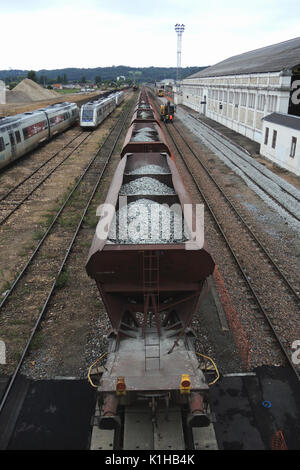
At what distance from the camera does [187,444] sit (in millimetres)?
6188

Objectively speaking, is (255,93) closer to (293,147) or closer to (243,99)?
(243,99)

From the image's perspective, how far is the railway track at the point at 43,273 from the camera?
907cm

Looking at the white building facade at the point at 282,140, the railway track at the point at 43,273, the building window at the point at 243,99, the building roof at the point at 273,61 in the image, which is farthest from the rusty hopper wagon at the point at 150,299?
the building window at the point at 243,99

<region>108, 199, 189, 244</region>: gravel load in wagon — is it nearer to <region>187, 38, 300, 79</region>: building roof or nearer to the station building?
the station building

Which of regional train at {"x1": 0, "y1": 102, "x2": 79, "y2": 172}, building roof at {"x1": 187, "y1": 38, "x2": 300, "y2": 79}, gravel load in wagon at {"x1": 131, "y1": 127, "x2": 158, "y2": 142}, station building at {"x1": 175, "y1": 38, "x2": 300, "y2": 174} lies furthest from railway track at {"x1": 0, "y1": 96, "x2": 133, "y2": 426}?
building roof at {"x1": 187, "y1": 38, "x2": 300, "y2": 79}

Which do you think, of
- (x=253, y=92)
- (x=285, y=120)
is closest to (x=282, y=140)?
(x=285, y=120)

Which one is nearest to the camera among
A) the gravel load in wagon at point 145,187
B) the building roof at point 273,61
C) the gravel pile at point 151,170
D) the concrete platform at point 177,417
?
the concrete platform at point 177,417

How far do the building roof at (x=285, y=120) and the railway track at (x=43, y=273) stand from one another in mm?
14462

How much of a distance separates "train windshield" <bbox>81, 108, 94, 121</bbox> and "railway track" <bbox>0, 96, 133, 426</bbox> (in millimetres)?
21712

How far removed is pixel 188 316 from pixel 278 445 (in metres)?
2.90

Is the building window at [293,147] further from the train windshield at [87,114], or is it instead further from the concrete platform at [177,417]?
the train windshield at [87,114]

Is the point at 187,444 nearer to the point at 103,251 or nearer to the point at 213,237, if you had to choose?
the point at 103,251

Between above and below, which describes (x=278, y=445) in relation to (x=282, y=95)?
below
